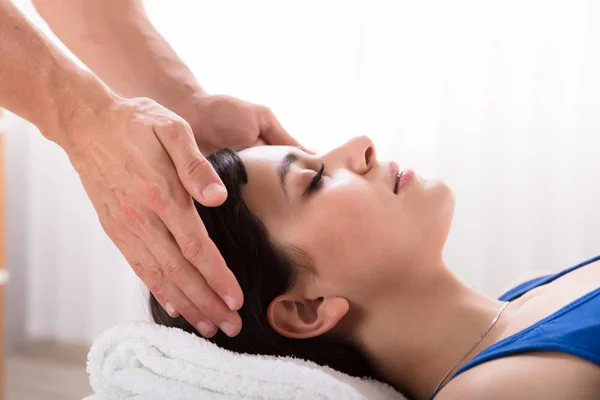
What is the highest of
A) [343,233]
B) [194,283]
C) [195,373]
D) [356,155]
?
[356,155]

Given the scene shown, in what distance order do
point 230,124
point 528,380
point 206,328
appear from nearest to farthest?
point 528,380 → point 206,328 → point 230,124

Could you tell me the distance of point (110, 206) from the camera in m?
1.17

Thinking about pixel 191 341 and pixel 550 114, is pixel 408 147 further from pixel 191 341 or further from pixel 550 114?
pixel 191 341

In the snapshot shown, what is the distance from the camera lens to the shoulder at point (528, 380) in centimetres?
91

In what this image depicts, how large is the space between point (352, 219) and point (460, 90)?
140 cm

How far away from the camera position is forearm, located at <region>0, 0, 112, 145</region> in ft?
3.79

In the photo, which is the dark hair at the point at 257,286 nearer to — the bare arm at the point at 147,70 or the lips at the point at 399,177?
the lips at the point at 399,177

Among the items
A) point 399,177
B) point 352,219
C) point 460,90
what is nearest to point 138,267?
point 352,219

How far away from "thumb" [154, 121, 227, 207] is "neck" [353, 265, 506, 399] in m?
0.37

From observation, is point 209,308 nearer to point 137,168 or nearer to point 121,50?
point 137,168

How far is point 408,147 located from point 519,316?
54.8 inches

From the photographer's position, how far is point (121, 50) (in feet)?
5.45

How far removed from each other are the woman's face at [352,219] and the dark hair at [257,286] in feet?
0.08

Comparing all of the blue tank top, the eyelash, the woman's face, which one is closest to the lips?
the woman's face
